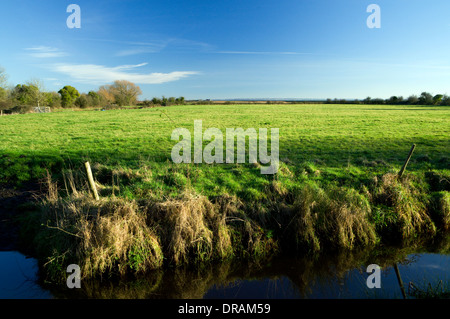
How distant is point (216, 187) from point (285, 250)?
3224 mm

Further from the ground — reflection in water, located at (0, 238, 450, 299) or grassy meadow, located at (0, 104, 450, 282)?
grassy meadow, located at (0, 104, 450, 282)

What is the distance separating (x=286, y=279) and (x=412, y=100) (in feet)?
323

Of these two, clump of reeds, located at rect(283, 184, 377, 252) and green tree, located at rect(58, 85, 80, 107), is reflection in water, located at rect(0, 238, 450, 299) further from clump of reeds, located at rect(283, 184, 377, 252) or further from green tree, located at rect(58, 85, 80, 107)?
green tree, located at rect(58, 85, 80, 107)

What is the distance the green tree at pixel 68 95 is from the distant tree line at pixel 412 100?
9013cm

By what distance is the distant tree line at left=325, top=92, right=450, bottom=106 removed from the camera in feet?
244

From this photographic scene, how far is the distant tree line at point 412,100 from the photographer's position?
74.2 meters

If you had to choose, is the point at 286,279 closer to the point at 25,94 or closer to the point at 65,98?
the point at 25,94

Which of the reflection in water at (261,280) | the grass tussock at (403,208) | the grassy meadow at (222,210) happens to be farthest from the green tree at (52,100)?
the grass tussock at (403,208)

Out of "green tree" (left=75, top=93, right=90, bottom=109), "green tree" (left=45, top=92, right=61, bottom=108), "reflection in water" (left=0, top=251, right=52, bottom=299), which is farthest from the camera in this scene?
"green tree" (left=75, top=93, right=90, bottom=109)

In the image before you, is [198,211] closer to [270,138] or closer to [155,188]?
[155,188]

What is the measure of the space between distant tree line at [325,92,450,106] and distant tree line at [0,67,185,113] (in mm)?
64532

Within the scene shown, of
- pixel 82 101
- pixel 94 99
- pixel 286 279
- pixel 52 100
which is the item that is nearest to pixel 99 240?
pixel 286 279

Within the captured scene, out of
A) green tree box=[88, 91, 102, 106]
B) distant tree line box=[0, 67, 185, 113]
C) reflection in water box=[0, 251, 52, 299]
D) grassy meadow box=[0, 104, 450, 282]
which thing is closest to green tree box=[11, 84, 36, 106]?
distant tree line box=[0, 67, 185, 113]
